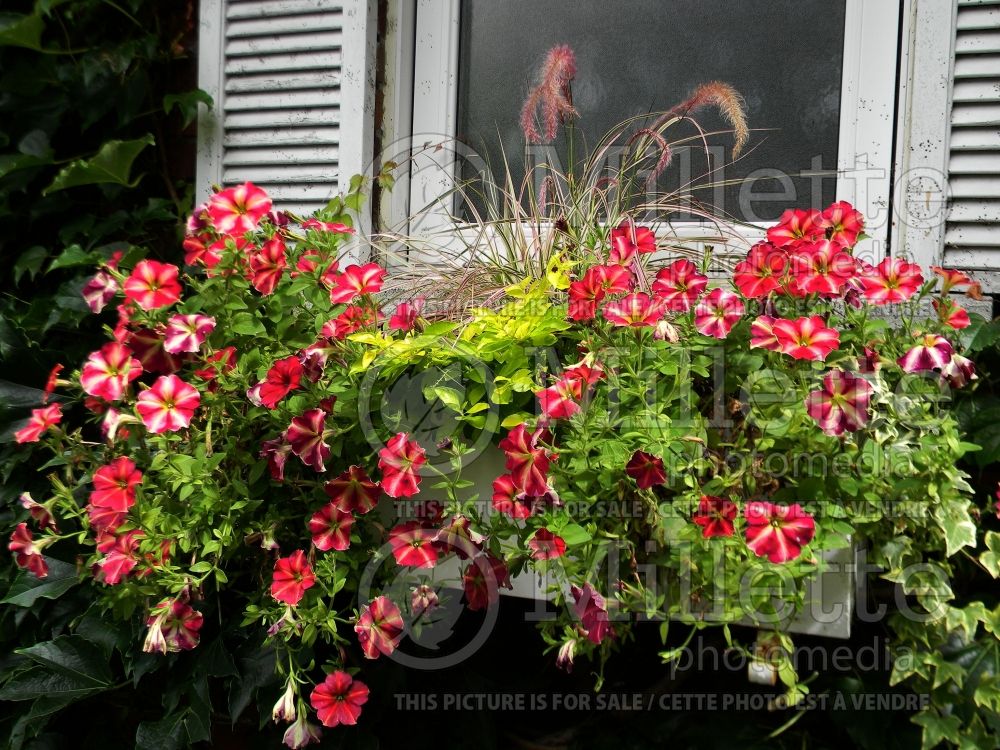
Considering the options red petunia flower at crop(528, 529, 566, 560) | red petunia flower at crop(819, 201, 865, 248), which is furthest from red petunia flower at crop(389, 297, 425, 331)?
red petunia flower at crop(819, 201, 865, 248)

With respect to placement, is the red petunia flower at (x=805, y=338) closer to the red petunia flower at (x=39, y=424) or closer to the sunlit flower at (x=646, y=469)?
the sunlit flower at (x=646, y=469)

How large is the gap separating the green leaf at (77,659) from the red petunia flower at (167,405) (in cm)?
49

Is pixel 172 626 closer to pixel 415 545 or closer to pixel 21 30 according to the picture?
pixel 415 545

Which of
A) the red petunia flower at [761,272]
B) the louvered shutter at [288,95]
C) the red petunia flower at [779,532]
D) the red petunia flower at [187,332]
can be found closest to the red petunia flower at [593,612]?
the red petunia flower at [779,532]

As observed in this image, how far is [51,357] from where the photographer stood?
5.25 ft

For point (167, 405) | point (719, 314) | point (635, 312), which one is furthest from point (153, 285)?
point (719, 314)

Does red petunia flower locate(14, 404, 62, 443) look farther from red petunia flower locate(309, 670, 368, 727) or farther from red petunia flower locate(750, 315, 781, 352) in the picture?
red petunia flower locate(750, 315, 781, 352)

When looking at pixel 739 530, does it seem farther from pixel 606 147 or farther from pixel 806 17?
pixel 806 17

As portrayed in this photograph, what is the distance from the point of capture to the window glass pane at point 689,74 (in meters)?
1.50

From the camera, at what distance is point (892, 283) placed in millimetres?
1001

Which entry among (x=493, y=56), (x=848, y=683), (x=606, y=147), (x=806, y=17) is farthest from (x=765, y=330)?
(x=493, y=56)

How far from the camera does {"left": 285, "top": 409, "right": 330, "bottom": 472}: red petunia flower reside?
1.02 metres

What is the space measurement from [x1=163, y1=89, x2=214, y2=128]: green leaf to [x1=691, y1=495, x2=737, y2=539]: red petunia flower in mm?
1445

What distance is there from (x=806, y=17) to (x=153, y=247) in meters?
1.53
